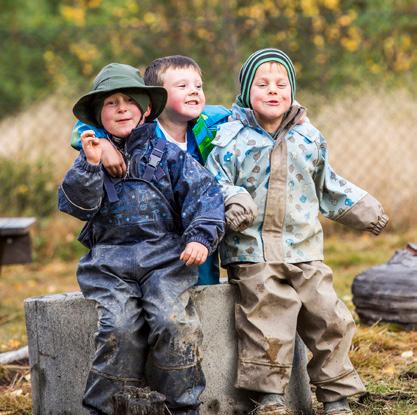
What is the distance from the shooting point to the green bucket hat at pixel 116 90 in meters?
3.59

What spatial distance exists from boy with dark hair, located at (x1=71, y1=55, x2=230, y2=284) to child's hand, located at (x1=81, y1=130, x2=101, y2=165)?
15.1 inches

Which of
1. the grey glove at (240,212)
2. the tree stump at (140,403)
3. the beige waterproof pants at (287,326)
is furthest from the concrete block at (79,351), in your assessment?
the tree stump at (140,403)

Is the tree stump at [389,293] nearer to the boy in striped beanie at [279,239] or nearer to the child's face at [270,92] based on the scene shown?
the boy in striped beanie at [279,239]

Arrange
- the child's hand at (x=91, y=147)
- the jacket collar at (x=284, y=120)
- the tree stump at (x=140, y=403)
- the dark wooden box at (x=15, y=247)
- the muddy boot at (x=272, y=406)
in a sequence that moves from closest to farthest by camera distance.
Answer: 1. the tree stump at (x=140, y=403)
2. the child's hand at (x=91, y=147)
3. the muddy boot at (x=272, y=406)
4. the jacket collar at (x=284, y=120)
5. the dark wooden box at (x=15, y=247)

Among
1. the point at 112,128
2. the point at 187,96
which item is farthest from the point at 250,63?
the point at 112,128

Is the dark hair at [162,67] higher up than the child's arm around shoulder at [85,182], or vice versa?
the dark hair at [162,67]

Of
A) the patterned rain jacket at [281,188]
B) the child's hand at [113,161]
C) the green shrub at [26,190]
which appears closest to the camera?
the child's hand at [113,161]

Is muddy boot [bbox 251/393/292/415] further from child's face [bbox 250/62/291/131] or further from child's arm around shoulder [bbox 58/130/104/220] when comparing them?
child's face [bbox 250/62/291/131]

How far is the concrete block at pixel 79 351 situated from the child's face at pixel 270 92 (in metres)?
A: 0.75

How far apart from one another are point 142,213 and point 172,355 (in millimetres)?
563

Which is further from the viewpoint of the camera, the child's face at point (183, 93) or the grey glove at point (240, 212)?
the child's face at point (183, 93)

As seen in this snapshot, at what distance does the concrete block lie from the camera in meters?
3.73

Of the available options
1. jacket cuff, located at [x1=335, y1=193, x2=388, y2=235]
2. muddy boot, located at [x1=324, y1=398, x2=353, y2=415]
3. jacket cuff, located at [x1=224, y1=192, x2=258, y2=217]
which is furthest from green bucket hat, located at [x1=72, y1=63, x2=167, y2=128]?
muddy boot, located at [x1=324, y1=398, x2=353, y2=415]

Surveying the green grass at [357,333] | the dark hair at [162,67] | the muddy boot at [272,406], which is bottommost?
the green grass at [357,333]
